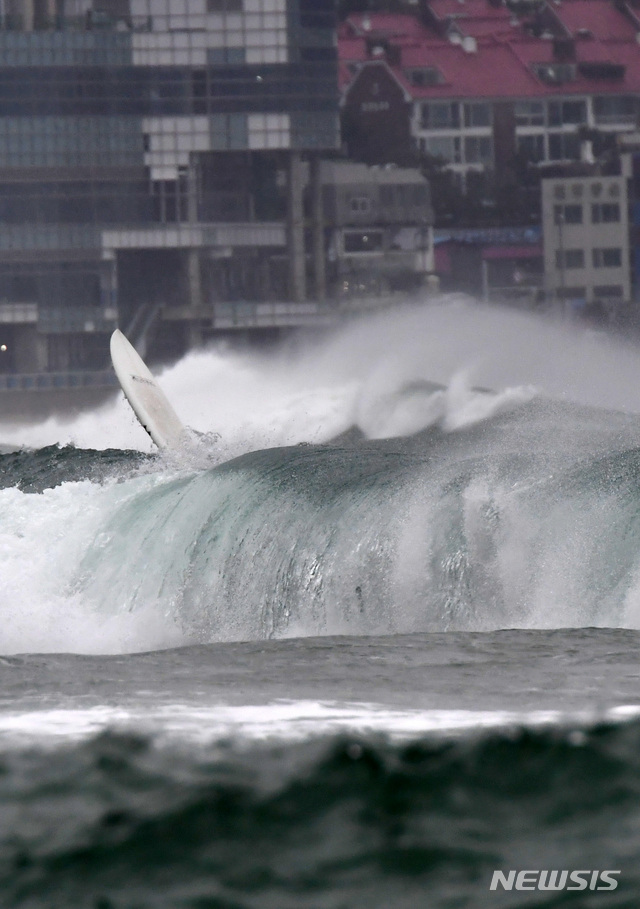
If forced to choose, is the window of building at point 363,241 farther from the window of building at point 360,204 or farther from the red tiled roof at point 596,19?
the red tiled roof at point 596,19

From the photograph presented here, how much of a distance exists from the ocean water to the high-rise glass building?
6209 centimetres

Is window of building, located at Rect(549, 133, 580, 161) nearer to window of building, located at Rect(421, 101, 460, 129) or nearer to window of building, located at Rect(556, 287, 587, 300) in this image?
window of building, located at Rect(421, 101, 460, 129)

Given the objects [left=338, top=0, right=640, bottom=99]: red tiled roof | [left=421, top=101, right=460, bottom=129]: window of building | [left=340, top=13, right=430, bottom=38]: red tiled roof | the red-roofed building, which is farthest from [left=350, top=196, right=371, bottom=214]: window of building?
[left=340, top=13, right=430, bottom=38]: red tiled roof

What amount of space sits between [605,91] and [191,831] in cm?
10483

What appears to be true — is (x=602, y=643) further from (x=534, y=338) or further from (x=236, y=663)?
(x=534, y=338)

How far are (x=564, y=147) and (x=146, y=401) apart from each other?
7699 centimetres

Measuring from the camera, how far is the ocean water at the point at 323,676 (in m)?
6.34

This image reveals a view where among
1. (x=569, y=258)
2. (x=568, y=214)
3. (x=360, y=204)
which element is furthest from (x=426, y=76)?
(x=569, y=258)

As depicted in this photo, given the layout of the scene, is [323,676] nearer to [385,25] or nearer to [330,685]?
[330,685]

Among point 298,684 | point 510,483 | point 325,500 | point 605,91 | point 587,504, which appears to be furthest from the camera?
point 605,91

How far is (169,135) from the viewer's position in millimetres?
90562

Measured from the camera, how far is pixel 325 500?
1630cm

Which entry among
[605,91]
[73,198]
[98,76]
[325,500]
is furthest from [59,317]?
[325,500]

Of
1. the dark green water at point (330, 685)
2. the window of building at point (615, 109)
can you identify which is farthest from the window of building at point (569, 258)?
the dark green water at point (330, 685)
